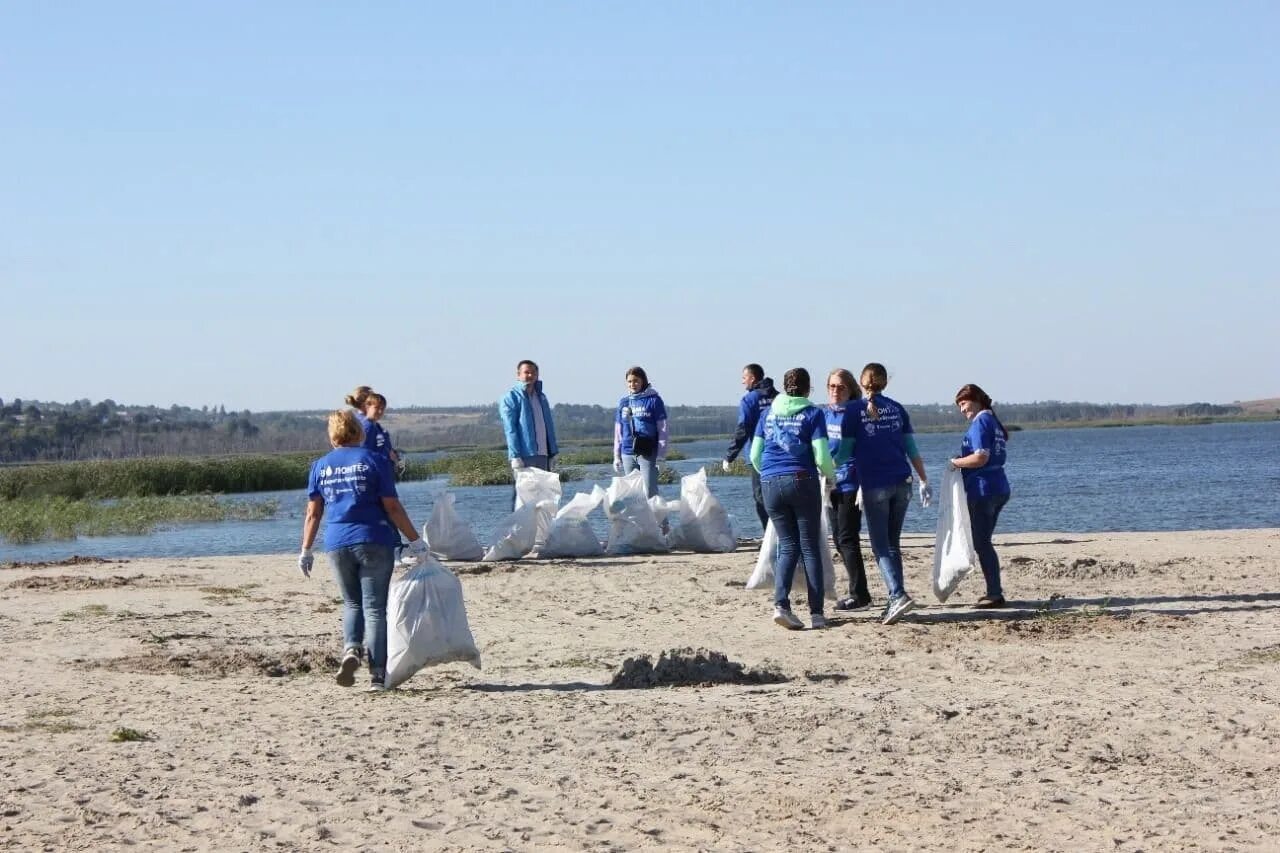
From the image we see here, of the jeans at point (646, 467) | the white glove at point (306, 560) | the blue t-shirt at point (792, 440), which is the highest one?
the blue t-shirt at point (792, 440)

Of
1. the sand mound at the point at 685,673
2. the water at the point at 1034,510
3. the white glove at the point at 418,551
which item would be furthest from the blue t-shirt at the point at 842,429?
the water at the point at 1034,510

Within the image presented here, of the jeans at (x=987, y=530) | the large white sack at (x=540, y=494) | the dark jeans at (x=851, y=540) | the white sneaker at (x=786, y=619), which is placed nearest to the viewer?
the white sneaker at (x=786, y=619)

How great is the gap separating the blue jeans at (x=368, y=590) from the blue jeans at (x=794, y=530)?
2823 millimetres

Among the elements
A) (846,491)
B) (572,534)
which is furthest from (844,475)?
(572,534)

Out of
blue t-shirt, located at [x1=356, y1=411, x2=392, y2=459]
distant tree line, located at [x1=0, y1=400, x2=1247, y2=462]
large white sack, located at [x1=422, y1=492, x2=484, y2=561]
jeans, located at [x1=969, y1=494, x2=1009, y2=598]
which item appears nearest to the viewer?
jeans, located at [x1=969, y1=494, x2=1009, y2=598]

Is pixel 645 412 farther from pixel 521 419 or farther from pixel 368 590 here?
pixel 368 590

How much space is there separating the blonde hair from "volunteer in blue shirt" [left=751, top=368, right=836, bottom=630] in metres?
2.81

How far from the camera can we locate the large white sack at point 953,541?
10.2 m

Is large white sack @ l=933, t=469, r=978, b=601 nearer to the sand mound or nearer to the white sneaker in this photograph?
the white sneaker

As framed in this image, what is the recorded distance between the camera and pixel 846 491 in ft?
33.9

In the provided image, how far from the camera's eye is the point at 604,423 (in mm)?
167750

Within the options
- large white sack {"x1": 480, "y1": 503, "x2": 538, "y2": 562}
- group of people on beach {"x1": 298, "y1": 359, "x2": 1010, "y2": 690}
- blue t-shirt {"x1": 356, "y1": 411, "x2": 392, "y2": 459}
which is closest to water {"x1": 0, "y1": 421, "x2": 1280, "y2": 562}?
large white sack {"x1": 480, "y1": 503, "x2": 538, "y2": 562}

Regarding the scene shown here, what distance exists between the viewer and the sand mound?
26.2ft

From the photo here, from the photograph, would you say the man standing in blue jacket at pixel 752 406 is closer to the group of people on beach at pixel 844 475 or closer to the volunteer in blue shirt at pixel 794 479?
the group of people on beach at pixel 844 475
